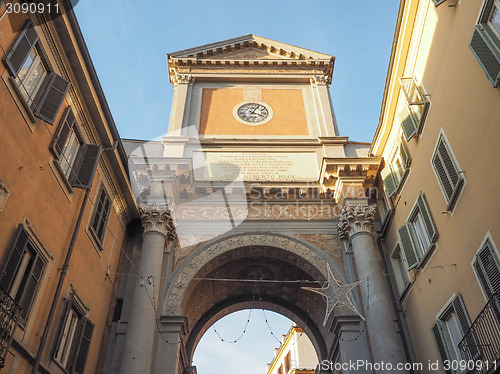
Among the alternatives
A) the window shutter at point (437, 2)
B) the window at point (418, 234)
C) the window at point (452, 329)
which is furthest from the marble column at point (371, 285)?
the window shutter at point (437, 2)

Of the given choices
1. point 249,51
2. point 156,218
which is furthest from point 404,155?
point 249,51

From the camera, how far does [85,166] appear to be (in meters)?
12.3

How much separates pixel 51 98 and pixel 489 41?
925 centimetres

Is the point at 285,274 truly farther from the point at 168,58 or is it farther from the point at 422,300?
the point at 168,58

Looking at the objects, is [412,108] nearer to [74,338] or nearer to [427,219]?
[427,219]

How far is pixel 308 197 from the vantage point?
17125 mm

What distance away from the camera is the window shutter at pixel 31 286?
9.34m

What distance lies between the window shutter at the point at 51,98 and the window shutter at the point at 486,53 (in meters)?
8.91

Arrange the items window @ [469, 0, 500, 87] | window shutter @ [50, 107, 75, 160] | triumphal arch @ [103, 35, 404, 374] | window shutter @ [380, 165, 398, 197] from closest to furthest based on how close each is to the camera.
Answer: window @ [469, 0, 500, 87] → window shutter @ [50, 107, 75, 160] → triumphal arch @ [103, 35, 404, 374] → window shutter @ [380, 165, 398, 197]

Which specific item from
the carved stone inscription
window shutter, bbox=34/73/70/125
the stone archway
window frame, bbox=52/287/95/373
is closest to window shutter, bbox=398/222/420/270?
the stone archway

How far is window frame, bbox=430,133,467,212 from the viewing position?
1027 centimetres

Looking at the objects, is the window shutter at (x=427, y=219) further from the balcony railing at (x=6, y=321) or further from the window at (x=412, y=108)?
the balcony railing at (x=6, y=321)

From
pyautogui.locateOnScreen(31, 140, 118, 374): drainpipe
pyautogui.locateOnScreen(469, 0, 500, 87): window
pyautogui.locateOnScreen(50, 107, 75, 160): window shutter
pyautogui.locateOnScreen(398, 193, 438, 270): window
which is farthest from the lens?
pyautogui.locateOnScreen(398, 193, 438, 270): window

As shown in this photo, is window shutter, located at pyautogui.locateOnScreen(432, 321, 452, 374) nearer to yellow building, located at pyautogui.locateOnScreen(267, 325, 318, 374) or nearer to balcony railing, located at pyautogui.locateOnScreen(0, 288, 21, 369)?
balcony railing, located at pyautogui.locateOnScreen(0, 288, 21, 369)
